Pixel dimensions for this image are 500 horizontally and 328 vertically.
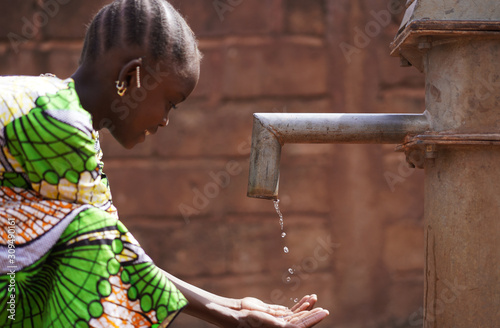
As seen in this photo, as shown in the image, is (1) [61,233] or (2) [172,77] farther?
(2) [172,77]

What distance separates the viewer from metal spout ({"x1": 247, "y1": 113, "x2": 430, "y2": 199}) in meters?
1.53

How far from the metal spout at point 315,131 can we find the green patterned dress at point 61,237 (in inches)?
13.5

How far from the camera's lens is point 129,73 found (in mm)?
1581

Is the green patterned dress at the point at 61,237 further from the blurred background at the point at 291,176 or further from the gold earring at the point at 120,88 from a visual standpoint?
the blurred background at the point at 291,176
